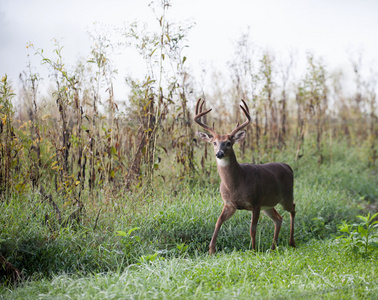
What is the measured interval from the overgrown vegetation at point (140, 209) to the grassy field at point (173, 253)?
0.02 m

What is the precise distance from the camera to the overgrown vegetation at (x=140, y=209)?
3.30 meters

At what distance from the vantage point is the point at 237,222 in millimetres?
5203

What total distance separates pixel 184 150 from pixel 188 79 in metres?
1.59

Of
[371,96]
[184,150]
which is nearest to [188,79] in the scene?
[184,150]

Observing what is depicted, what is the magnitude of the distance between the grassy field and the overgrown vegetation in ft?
0.06

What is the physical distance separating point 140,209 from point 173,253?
99cm

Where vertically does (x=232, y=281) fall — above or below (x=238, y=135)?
below

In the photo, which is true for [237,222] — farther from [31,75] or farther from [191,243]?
Result: [31,75]

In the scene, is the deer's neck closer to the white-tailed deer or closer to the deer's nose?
the white-tailed deer

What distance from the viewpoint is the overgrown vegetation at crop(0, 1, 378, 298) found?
130 inches

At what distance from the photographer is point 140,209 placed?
4.94m

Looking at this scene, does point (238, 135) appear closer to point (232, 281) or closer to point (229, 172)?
point (229, 172)

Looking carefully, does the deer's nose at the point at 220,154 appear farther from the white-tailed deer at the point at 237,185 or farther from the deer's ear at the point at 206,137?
the deer's ear at the point at 206,137

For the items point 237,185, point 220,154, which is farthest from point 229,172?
point 220,154
